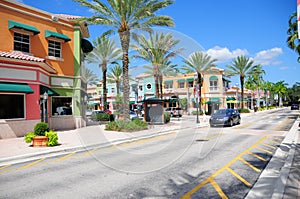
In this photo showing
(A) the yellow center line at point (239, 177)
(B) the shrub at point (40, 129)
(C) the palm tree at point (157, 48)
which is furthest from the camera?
(C) the palm tree at point (157, 48)

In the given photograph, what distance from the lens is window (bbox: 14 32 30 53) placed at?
1792cm

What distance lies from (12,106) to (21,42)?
5407 millimetres

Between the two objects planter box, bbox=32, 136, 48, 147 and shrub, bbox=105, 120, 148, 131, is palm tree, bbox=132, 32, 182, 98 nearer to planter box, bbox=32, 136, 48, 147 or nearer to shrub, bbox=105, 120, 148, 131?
shrub, bbox=105, 120, 148, 131

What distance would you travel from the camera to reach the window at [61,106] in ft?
67.3

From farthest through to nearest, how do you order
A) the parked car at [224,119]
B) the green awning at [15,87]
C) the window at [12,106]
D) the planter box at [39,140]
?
1. the parked car at [224,119]
2. the window at [12,106]
3. the green awning at [15,87]
4. the planter box at [39,140]

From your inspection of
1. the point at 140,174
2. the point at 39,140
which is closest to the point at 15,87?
the point at 39,140

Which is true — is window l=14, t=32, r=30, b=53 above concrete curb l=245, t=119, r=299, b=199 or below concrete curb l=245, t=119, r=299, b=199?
above

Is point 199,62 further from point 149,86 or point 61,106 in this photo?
point 61,106

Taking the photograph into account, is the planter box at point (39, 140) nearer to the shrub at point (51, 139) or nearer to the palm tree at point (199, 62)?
the shrub at point (51, 139)

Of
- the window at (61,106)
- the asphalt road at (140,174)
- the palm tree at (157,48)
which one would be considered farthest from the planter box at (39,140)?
the palm tree at (157,48)

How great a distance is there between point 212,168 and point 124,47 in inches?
573

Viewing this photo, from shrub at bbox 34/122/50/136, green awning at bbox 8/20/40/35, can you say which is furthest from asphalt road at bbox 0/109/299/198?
green awning at bbox 8/20/40/35

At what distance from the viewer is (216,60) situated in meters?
43.6

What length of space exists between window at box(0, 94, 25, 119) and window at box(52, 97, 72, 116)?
13.3 ft
